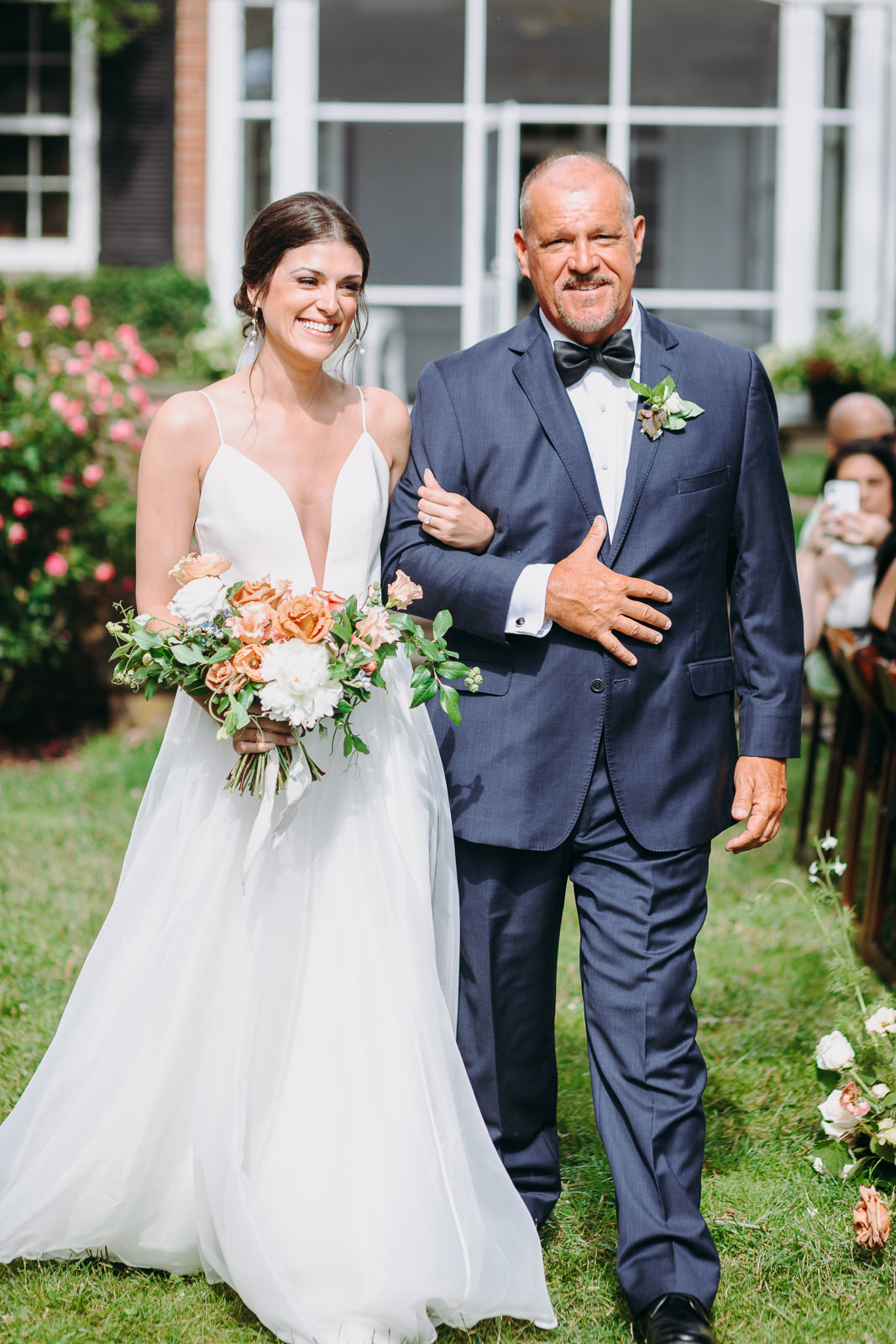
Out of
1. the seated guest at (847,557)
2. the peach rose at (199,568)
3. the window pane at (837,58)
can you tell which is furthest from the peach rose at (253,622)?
the window pane at (837,58)

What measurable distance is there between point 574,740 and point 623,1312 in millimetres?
1186

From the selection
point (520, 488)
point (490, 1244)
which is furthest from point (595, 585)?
point (490, 1244)

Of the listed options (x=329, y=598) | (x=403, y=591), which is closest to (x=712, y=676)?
(x=403, y=591)

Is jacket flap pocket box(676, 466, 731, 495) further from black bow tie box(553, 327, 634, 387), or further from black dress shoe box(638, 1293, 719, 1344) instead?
black dress shoe box(638, 1293, 719, 1344)

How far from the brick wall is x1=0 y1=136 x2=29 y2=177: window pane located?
53.8 inches

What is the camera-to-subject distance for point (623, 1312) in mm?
3064

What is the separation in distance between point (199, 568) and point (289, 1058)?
1024 millimetres

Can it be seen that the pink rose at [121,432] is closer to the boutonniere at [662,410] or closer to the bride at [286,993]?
the bride at [286,993]

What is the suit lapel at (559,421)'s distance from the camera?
307cm

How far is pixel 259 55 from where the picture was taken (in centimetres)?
1166

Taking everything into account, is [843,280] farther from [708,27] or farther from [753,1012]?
[753,1012]

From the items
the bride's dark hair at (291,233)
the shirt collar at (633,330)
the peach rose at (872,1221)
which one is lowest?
the peach rose at (872,1221)

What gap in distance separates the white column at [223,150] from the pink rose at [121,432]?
332cm

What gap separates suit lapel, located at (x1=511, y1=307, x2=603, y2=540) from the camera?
307 cm
